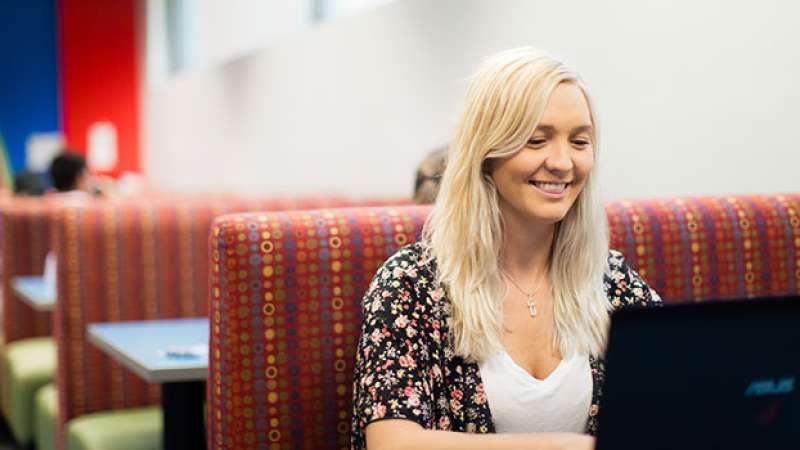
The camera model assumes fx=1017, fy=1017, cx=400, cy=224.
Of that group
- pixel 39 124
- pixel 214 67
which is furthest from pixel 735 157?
pixel 39 124

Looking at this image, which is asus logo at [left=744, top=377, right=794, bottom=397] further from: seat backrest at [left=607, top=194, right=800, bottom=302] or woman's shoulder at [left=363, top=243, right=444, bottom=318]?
seat backrest at [left=607, top=194, right=800, bottom=302]

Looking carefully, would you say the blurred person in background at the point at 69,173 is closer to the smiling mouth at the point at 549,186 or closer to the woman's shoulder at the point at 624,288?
the woman's shoulder at the point at 624,288

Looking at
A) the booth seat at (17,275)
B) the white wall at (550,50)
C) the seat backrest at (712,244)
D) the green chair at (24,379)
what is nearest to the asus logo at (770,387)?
the seat backrest at (712,244)

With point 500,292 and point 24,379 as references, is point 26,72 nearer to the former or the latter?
point 24,379

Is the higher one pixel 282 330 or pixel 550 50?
pixel 550 50

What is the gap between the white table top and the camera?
89.0 inches

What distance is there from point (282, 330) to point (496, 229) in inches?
18.6

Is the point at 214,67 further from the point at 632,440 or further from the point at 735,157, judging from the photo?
the point at 632,440

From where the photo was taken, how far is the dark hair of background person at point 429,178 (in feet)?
7.96

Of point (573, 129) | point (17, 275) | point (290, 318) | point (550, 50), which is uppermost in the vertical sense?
point (550, 50)

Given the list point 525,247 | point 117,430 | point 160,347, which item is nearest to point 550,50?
point 160,347

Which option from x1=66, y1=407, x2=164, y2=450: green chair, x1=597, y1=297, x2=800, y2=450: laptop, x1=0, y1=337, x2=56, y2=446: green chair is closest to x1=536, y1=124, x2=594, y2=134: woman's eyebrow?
x1=597, y1=297, x2=800, y2=450: laptop

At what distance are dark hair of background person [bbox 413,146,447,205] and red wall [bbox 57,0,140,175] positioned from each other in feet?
29.9

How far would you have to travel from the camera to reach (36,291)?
3.90 meters
